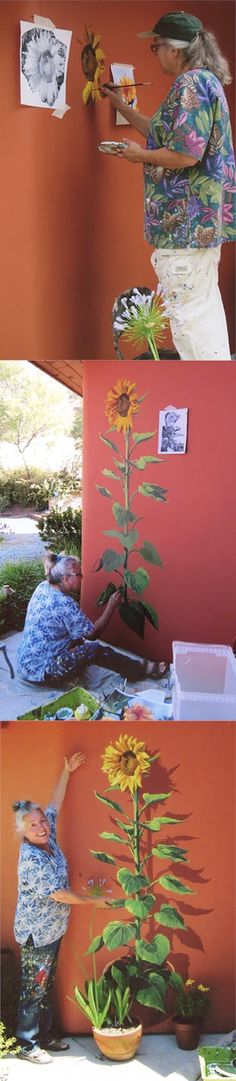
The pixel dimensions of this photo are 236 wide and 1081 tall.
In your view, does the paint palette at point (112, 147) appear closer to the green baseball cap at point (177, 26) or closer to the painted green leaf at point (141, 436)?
the green baseball cap at point (177, 26)

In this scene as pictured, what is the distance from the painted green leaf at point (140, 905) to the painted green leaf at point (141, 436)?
1.16 meters

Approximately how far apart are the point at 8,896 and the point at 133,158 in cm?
179

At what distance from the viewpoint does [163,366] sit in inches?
101

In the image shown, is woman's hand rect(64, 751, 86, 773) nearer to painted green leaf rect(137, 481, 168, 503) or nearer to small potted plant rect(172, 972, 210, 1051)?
small potted plant rect(172, 972, 210, 1051)

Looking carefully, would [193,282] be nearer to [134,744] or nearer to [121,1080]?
[134,744]

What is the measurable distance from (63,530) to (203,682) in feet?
1.56

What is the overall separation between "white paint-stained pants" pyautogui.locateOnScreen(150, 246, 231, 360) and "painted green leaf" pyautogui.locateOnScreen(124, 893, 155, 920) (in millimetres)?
1355

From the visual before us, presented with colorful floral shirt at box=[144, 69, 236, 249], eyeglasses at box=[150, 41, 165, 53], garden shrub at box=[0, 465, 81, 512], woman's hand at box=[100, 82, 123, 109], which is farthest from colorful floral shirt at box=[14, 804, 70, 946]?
eyeglasses at box=[150, 41, 165, 53]

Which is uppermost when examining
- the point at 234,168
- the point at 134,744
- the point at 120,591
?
the point at 234,168

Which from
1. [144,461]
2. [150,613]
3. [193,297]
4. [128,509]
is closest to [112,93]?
[193,297]

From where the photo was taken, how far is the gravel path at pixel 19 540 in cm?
263

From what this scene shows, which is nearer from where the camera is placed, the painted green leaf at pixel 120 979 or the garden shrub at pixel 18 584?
the garden shrub at pixel 18 584

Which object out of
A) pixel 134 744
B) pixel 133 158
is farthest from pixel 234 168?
pixel 134 744

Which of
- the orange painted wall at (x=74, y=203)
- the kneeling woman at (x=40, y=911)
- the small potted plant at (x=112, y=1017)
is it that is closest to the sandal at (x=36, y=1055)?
the kneeling woman at (x=40, y=911)
